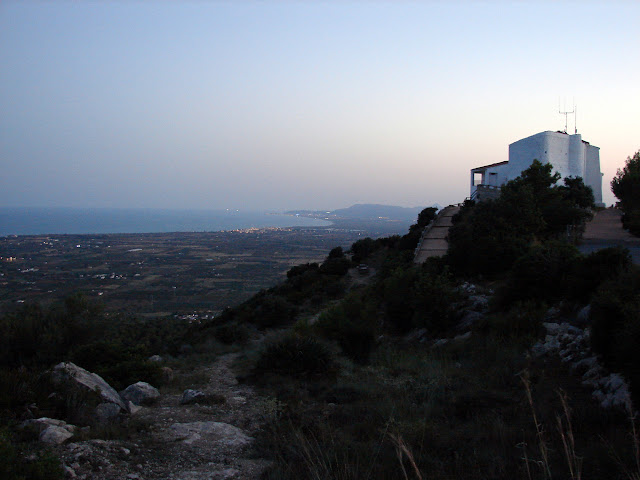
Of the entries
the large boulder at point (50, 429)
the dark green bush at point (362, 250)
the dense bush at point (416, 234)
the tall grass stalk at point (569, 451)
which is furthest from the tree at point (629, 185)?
the large boulder at point (50, 429)

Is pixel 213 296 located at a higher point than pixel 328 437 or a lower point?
lower

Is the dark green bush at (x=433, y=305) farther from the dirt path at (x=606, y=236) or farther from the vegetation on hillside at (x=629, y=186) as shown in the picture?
the vegetation on hillside at (x=629, y=186)

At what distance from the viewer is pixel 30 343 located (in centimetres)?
948

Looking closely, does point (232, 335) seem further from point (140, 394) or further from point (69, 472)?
point (69, 472)

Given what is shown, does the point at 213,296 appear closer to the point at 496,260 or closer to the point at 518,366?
the point at 496,260

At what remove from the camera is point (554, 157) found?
100ft

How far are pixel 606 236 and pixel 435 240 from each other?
886 centimetres

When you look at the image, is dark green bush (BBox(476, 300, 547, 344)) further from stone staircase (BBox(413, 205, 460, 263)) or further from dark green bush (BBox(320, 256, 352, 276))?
dark green bush (BBox(320, 256, 352, 276))

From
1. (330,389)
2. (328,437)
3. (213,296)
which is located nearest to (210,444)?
(328,437)

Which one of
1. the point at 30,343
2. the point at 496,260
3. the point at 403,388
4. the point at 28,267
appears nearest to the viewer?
the point at 403,388

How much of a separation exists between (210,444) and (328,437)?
4.60 ft

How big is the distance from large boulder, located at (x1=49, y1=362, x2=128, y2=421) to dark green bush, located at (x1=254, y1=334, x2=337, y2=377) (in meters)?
2.97

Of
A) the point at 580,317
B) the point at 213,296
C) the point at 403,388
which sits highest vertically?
the point at 580,317

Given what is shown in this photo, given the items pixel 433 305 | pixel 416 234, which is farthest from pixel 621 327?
pixel 416 234
